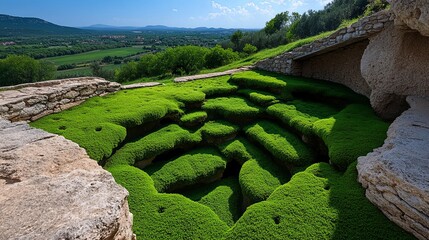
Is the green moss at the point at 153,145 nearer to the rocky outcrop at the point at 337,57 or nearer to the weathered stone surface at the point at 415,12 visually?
the weathered stone surface at the point at 415,12

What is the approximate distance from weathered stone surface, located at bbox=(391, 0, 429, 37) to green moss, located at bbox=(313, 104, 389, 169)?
294 centimetres

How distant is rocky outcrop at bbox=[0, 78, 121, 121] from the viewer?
8.95 metres

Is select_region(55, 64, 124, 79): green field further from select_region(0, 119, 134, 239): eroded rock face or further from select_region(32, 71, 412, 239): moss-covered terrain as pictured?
select_region(0, 119, 134, 239): eroded rock face

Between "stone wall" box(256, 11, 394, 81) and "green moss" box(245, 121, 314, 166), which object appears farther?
"stone wall" box(256, 11, 394, 81)

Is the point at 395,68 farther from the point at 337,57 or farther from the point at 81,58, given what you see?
the point at 81,58

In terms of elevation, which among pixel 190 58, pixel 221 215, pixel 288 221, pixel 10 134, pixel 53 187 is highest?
pixel 53 187

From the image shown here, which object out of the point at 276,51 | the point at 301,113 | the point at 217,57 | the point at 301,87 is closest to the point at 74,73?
the point at 217,57

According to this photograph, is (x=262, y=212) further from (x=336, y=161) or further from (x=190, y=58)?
(x=190, y=58)

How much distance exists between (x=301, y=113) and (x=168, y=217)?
6.84 metres

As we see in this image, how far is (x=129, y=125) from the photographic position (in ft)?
31.2

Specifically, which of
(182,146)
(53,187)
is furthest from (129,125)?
(53,187)

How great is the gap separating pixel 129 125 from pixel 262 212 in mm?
5970

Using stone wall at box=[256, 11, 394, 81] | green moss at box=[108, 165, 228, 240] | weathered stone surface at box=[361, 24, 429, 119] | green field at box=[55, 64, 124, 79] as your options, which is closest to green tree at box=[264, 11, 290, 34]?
green field at box=[55, 64, 124, 79]

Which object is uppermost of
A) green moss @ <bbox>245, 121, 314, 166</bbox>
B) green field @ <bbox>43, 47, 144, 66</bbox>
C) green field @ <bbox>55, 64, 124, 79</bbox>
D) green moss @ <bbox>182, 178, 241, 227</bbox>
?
green moss @ <bbox>245, 121, 314, 166</bbox>
